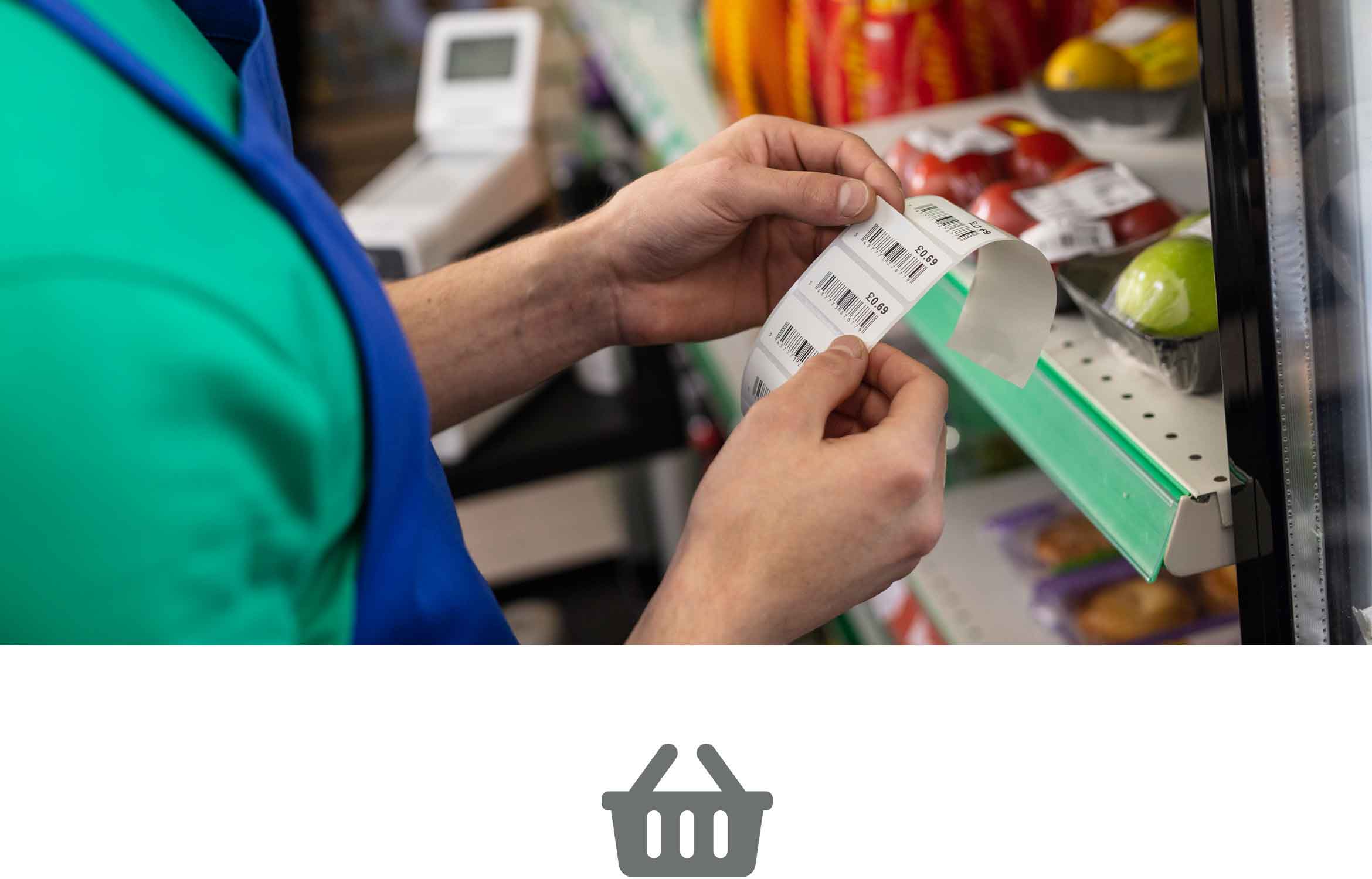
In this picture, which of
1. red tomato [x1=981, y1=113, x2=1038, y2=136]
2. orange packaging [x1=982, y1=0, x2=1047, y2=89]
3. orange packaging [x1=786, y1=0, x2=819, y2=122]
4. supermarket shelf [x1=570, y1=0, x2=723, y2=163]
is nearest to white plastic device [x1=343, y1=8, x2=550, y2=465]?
supermarket shelf [x1=570, y1=0, x2=723, y2=163]

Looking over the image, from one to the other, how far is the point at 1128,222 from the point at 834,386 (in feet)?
1.46

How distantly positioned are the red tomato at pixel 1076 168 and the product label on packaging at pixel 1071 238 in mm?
118

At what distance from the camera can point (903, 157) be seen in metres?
1.41

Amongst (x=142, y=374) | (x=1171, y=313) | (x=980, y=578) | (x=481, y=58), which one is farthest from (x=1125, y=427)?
(x=481, y=58)

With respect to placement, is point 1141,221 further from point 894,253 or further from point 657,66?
point 657,66

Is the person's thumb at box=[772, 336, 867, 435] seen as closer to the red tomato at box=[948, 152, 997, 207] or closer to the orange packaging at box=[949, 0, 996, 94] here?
the red tomato at box=[948, 152, 997, 207]

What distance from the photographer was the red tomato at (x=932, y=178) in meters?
1.32

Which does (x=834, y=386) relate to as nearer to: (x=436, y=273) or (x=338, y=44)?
(x=436, y=273)

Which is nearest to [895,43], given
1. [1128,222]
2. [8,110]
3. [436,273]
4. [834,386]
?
[1128,222]

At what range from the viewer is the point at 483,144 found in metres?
2.60

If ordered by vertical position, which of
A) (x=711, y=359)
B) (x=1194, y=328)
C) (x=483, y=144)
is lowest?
(x=711, y=359)

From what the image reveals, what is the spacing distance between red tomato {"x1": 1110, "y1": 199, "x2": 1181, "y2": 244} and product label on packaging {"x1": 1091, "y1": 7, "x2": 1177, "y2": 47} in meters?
0.47
